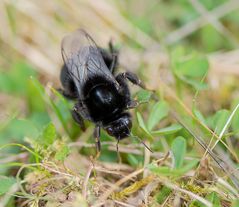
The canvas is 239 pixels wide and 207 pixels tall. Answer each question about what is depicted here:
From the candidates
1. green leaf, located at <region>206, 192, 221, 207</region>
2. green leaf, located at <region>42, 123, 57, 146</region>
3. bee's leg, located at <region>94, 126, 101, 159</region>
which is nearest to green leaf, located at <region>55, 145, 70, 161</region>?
green leaf, located at <region>42, 123, 57, 146</region>

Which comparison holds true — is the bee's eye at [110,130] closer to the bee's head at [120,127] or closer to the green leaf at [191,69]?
the bee's head at [120,127]

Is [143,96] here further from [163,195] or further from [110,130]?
[163,195]

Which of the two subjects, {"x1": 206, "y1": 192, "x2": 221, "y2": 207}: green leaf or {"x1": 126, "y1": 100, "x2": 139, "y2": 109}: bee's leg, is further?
{"x1": 126, "y1": 100, "x2": 139, "y2": 109}: bee's leg

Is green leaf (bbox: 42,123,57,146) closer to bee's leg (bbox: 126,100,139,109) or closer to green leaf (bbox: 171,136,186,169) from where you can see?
bee's leg (bbox: 126,100,139,109)

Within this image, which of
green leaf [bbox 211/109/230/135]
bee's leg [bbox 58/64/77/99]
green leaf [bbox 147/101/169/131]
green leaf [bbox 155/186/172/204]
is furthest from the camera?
bee's leg [bbox 58/64/77/99]

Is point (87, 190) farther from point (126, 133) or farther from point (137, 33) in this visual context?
point (137, 33)

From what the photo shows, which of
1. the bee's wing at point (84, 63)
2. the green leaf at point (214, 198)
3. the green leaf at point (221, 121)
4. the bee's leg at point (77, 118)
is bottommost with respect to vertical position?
the green leaf at point (214, 198)

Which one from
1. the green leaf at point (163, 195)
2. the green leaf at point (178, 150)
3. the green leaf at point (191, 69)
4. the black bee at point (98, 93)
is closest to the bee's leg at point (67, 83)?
the black bee at point (98, 93)
